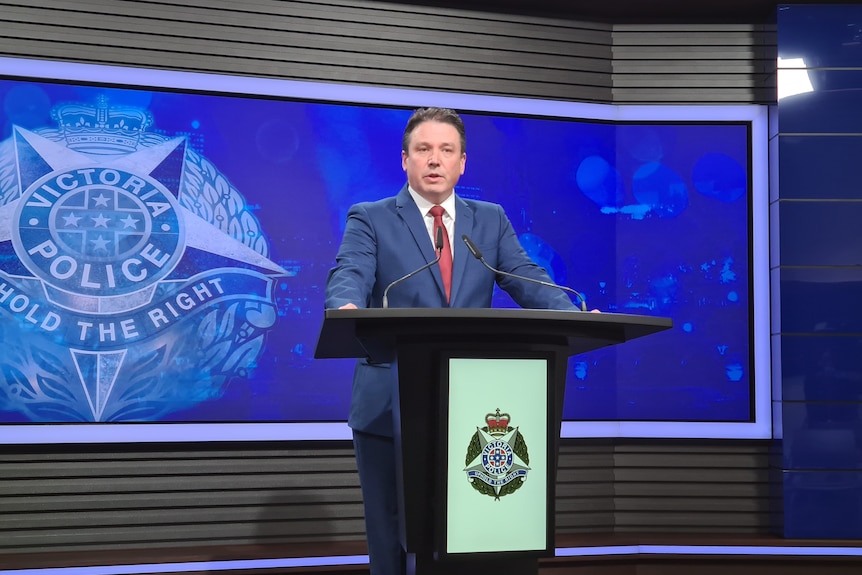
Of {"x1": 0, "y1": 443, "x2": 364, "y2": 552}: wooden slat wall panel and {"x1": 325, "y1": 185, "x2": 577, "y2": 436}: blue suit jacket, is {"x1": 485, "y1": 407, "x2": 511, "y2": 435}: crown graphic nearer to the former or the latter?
{"x1": 325, "y1": 185, "x2": 577, "y2": 436}: blue suit jacket

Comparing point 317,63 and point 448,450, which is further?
point 317,63

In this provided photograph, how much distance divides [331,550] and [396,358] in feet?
7.76

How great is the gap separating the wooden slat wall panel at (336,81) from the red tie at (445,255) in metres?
2.28

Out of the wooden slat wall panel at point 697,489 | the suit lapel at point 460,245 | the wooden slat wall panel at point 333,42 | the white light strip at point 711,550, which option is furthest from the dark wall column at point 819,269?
the suit lapel at point 460,245

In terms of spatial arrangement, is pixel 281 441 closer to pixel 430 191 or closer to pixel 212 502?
pixel 212 502

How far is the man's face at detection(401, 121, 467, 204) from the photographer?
228 cm

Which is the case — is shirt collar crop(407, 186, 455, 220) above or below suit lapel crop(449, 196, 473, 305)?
above

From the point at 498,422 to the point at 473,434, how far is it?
7 cm

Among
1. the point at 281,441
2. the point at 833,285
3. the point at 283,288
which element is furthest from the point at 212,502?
the point at 833,285

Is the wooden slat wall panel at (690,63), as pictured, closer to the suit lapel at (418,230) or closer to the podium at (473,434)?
the suit lapel at (418,230)

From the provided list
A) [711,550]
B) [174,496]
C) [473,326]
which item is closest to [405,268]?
[473,326]

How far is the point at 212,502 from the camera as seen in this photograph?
4090mm

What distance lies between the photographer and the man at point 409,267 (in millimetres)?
2145

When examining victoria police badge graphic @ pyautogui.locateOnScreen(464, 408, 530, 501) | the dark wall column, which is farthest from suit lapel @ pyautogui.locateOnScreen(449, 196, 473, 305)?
the dark wall column
